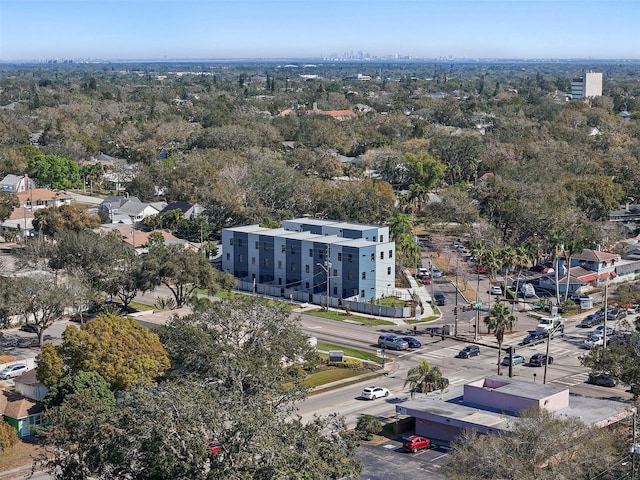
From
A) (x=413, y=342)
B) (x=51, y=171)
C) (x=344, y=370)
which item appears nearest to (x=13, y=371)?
(x=344, y=370)

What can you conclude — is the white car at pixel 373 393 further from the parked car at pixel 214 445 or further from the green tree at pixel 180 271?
the green tree at pixel 180 271

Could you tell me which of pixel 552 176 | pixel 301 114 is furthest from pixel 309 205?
pixel 301 114

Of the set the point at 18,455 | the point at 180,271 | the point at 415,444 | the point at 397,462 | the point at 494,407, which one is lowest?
the point at 18,455

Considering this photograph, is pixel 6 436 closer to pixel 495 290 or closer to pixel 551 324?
pixel 551 324

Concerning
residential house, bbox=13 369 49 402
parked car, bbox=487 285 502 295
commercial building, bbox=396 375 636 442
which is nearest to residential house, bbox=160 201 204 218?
parked car, bbox=487 285 502 295

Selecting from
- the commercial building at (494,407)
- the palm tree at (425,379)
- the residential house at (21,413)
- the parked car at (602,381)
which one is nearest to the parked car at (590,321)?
the parked car at (602,381)

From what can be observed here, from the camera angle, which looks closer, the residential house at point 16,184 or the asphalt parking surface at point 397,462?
the asphalt parking surface at point 397,462

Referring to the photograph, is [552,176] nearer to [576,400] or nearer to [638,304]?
[638,304]
